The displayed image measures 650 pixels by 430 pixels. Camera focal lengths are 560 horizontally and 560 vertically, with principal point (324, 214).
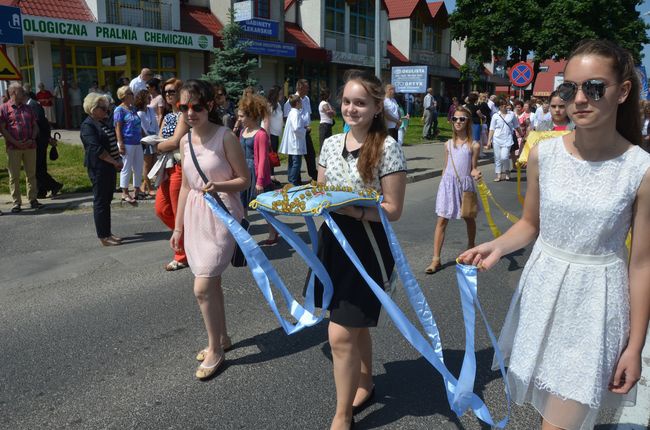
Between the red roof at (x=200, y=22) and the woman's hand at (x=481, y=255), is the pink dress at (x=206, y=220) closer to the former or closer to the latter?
the woman's hand at (x=481, y=255)

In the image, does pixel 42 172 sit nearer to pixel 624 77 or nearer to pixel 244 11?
pixel 624 77

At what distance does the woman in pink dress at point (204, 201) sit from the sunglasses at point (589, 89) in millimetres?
2250

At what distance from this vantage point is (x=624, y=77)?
1.94 metres

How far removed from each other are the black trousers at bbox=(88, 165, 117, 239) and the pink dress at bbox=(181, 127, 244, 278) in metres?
3.53

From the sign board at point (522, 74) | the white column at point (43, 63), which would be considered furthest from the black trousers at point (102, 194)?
the white column at point (43, 63)

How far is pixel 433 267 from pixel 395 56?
36066mm

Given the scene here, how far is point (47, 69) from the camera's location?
20844 mm

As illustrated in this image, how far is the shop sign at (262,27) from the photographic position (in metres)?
26.4

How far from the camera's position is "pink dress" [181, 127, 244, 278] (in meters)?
3.57

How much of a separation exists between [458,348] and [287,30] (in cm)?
3023

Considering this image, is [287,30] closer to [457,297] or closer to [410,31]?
[410,31]

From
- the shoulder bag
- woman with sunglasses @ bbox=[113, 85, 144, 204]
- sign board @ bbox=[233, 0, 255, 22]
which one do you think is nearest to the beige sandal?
the shoulder bag

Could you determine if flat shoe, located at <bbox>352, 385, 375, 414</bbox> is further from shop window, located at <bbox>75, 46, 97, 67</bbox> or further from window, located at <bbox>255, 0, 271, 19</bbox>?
window, located at <bbox>255, 0, 271, 19</bbox>

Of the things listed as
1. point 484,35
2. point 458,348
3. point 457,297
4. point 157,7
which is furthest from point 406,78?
point 484,35
